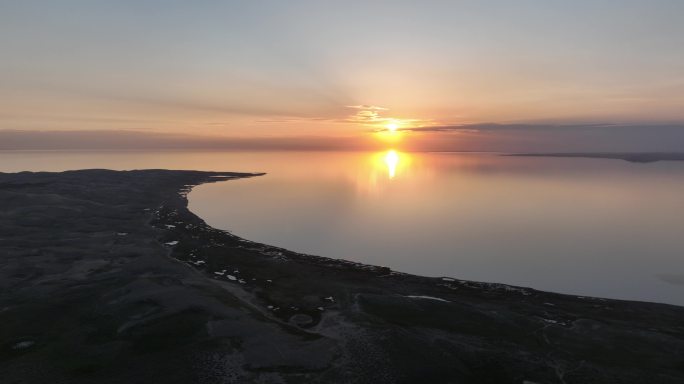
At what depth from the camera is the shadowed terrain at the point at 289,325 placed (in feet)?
79.9

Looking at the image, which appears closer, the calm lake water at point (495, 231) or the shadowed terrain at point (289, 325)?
the shadowed terrain at point (289, 325)

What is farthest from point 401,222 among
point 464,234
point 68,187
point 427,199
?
point 68,187

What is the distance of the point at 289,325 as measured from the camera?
100ft

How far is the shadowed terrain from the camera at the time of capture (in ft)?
79.9

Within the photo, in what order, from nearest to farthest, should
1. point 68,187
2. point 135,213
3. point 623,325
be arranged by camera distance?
1. point 623,325
2. point 135,213
3. point 68,187

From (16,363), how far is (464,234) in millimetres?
60143

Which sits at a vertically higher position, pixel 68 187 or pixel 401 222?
pixel 68 187

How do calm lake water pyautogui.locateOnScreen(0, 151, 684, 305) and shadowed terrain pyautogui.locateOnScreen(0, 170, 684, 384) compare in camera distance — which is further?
calm lake water pyautogui.locateOnScreen(0, 151, 684, 305)

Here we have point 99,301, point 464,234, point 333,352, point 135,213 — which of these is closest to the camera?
point 333,352

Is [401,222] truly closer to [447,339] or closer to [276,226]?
[276,226]

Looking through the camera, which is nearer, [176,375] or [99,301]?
[176,375]

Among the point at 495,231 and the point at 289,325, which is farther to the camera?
the point at 495,231

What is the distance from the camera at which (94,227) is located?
59.4m

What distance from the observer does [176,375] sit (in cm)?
2356
